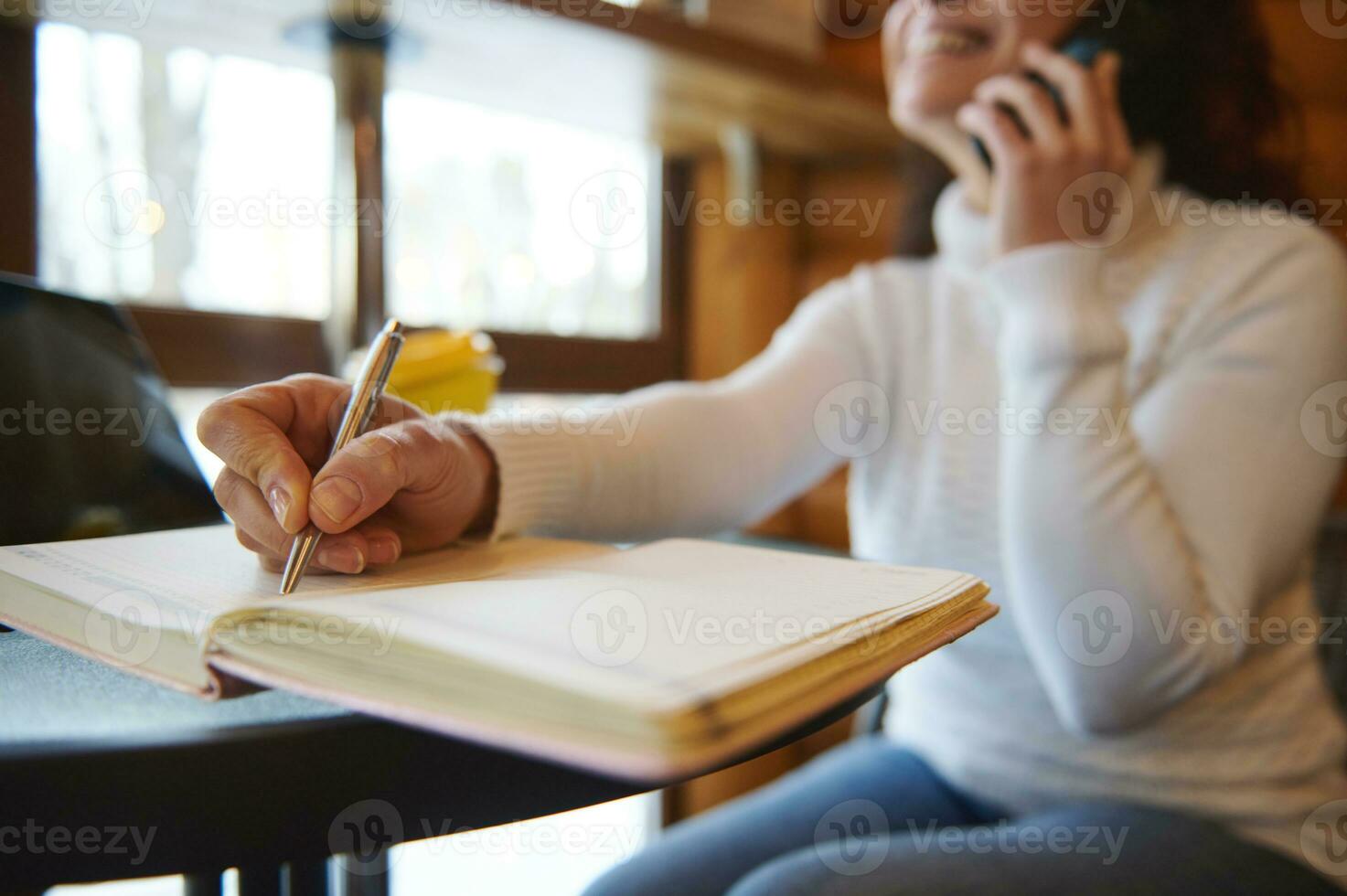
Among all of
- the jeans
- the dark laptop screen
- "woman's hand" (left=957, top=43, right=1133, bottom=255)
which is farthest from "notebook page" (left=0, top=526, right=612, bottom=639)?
"woman's hand" (left=957, top=43, right=1133, bottom=255)

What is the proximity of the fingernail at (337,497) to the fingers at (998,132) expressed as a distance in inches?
23.9

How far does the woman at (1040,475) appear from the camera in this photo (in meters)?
0.55

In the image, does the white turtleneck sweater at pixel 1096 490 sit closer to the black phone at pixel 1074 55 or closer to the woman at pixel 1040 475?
the woman at pixel 1040 475

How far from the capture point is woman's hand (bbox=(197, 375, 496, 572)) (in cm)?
40

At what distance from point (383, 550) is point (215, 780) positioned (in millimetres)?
165

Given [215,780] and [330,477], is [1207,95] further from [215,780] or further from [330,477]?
[215,780]

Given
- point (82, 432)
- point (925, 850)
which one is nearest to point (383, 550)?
point (82, 432)

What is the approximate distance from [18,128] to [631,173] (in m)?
0.88

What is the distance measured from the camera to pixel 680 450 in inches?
28.0

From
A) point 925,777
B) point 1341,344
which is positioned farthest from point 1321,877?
point 1341,344

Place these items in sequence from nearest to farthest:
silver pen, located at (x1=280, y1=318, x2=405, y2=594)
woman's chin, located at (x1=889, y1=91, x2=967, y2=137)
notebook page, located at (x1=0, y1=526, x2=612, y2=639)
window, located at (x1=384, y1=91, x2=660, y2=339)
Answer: notebook page, located at (x1=0, y1=526, x2=612, y2=639) < silver pen, located at (x1=280, y1=318, x2=405, y2=594) < woman's chin, located at (x1=889, y1=91, x2=967, y2=137) < window, located at (x1=384, y1=91, x2=660, y2=339)

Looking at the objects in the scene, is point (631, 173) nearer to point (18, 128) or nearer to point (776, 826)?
point (18, 128)

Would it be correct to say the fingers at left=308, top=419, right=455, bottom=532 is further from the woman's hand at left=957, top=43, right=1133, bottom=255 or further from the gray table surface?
the woman's hand at left=957, top=43, right=1133, bottom=255

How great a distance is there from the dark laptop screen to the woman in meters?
0.19
